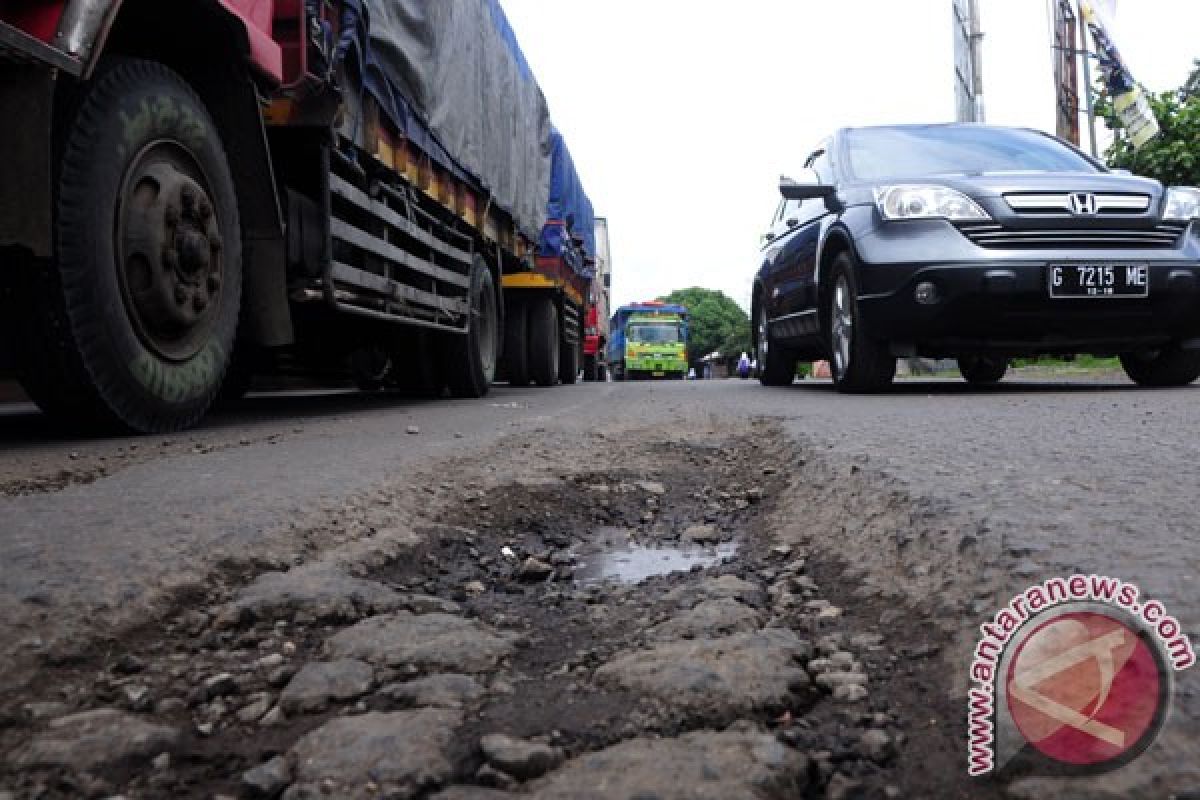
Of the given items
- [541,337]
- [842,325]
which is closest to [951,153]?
[842,325]

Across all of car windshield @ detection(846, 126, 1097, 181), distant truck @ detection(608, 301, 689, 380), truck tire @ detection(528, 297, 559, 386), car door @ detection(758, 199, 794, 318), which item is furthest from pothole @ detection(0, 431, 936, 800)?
distant truck @ detection(608, 301, 689, 380)

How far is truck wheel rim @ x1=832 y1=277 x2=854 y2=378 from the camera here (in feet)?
19.3

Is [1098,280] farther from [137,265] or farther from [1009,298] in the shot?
[137,265]

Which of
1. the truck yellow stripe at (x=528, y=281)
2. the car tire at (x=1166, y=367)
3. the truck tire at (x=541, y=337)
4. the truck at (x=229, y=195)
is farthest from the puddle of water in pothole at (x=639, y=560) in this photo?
the truck tire at (x=541, y=337)

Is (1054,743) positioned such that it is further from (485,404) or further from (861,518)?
(485,404)

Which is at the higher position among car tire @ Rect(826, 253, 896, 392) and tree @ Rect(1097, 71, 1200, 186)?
tree @ Rect(1097, 71, 1200, 186)

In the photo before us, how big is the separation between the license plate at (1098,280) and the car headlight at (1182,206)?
0.46 metres

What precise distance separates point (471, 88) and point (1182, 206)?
4.75 meters

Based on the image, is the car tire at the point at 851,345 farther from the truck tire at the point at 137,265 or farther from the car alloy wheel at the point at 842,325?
the truck tire at the point at 137,265

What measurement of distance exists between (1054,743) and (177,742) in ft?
3.05

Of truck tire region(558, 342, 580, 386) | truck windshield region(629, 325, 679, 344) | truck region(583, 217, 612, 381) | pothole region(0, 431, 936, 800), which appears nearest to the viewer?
pothole region(0, 431, 936, 800)

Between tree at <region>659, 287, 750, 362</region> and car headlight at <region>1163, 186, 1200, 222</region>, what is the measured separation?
78.8 metres

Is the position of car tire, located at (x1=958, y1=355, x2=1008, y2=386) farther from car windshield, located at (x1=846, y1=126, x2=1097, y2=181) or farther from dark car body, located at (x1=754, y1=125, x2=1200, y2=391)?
dark car body, located at (x1=754, y1=125, x2=1200, y2=391)

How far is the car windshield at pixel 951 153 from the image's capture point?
236 inches
